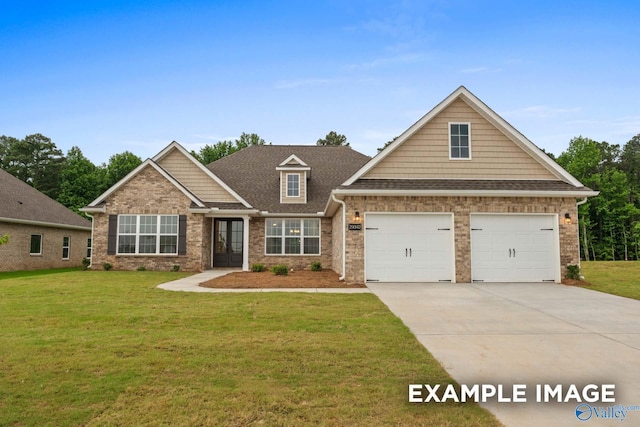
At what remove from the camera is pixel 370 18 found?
1719cm

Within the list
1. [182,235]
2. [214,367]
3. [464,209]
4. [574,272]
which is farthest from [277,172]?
[214,367]

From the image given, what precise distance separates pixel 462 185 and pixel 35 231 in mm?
21611

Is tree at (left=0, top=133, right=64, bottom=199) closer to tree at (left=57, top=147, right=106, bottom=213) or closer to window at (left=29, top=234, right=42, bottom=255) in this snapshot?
tree at (left=57, top=147, right=106, bottom=213)

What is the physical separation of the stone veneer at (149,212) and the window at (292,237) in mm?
3327

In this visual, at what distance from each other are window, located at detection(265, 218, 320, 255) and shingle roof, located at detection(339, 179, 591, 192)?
646 cm

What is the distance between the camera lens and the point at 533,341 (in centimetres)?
531

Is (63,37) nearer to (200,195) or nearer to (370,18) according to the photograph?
(200,195)

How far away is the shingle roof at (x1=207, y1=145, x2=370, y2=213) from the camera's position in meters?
18.9

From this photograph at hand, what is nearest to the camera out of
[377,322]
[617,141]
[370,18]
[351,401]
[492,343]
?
[351,401]

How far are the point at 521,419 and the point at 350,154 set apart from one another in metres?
21.1

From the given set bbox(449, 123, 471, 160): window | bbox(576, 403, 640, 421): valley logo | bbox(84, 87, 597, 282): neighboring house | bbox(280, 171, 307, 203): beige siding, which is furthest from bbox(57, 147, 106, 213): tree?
bbox(576, 403, 640, 421): valley logo

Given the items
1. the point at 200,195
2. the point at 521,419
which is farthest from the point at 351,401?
the point at 200,195

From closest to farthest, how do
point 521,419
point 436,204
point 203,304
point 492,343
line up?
point 521,419, point 492,343, point 203,304, point 436,204

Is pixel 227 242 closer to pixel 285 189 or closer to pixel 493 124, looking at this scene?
pixel 285 189
